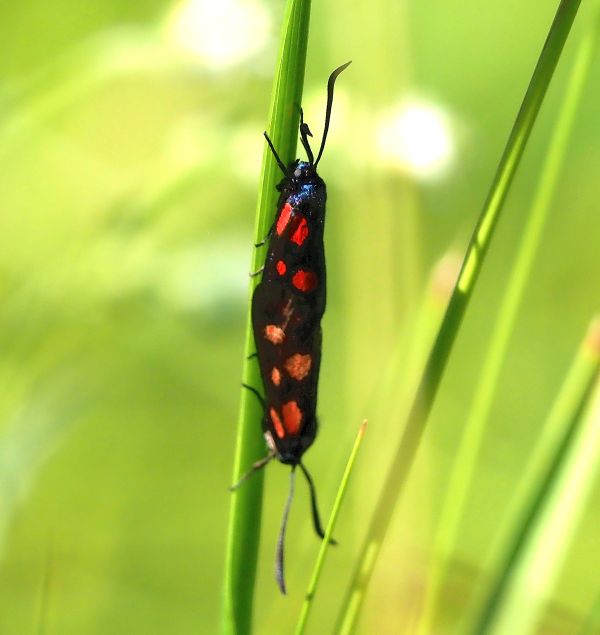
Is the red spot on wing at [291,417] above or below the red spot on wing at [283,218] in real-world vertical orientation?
below

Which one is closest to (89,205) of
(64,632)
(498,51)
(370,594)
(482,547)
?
(64,632)

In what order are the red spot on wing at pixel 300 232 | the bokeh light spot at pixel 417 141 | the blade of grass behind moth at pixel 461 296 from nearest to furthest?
the blade of grass behind moth at pixel 461 296
the red spot on wing at pixel 300 232
the bokeh light spot at pixel 417 141

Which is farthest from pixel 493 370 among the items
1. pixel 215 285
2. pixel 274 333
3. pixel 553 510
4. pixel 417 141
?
pixel 417 141

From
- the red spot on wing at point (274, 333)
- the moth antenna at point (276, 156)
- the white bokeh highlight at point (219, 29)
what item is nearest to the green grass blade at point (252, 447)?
the moth antenna at point (276, 156)

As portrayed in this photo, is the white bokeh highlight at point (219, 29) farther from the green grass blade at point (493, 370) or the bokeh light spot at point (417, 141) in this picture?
the green grass blade at point (493, 370)

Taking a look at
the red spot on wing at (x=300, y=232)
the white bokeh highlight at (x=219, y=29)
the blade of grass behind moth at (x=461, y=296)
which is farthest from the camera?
the white bokeh highlight at (x=219, y=29)

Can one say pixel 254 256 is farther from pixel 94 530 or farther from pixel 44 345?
pixel 94 530

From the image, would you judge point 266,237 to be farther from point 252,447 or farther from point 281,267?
point 252,447
